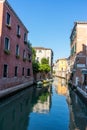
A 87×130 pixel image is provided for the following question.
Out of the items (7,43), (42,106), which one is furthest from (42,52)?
(42,106)

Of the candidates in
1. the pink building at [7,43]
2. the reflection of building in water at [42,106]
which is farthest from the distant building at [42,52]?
the reflection of building in water at [42,106]

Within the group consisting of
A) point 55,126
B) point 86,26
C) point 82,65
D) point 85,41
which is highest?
point 86,26

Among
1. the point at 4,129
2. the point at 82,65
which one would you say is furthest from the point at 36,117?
the point at 82,65

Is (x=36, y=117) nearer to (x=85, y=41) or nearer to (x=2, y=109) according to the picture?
(x=2, y=109)

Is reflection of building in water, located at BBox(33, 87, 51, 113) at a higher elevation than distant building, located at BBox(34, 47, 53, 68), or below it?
below

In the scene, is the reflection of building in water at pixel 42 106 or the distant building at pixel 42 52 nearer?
the reflection of building in water at pixel 42 106

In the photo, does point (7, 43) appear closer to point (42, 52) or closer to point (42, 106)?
point (42, 106)

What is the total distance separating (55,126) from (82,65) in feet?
86.8

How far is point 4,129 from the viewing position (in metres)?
10.9

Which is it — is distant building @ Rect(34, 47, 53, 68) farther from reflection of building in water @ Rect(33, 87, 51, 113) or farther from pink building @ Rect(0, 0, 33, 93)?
reflection of building in water @ Rect(33, 87, 51, 113)

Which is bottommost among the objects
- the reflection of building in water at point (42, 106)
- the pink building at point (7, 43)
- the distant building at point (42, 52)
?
the reflection of building in water at point (42, 106)

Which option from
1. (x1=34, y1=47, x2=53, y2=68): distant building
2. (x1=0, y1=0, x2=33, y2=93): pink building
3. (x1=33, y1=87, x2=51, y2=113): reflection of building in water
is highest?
(x1=34, y1=47, x2=53, y2=68): distant building

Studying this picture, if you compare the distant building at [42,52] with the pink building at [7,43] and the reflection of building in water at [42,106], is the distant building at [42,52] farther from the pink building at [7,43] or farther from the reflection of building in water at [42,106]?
the reflection of building in water at [42,106]

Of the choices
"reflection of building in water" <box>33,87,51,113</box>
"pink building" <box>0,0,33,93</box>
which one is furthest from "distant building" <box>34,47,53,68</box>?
"reflection of building in water" <box>33,87,51,113</box>
